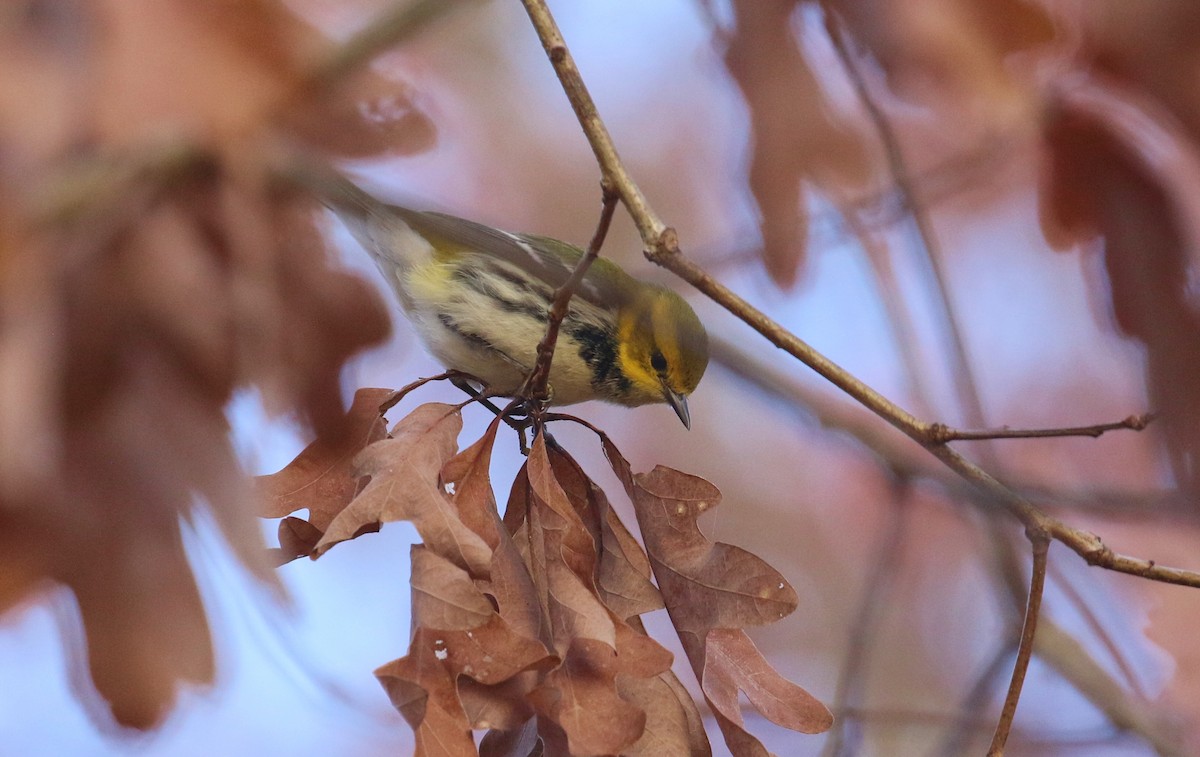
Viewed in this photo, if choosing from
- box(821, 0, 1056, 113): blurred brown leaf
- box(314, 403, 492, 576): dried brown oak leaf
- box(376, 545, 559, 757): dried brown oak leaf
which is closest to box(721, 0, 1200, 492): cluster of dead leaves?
box(821, 0, 1056, 113): blurred brown leaf

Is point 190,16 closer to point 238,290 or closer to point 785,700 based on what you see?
point 238,290

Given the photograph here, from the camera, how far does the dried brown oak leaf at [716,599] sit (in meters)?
0.77

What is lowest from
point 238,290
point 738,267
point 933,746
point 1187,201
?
point 933,746

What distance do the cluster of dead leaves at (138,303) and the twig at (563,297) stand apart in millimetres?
203

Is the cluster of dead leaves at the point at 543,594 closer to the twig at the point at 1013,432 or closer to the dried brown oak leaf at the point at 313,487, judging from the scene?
the dried brown oak leaf at the point at 313,487

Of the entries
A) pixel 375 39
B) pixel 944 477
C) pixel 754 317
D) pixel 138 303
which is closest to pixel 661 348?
pixel 944 477

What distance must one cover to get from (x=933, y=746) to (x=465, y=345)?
2.91 feet

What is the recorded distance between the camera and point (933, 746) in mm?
1507

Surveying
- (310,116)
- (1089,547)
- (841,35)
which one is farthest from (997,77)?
(310,116)

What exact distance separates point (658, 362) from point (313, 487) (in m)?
0.74

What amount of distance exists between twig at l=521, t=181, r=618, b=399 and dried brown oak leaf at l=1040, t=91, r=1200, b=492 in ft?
1.62

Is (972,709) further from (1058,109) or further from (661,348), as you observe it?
(1058,109)

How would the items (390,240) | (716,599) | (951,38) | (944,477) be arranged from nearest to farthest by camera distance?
(716,599), (951,38), (944,477), (390,240)

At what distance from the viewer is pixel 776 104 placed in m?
1.02
